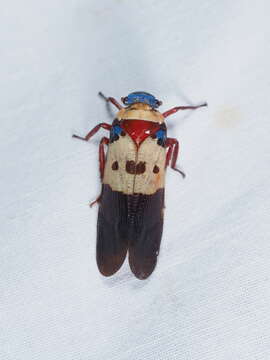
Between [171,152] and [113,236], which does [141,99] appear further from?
[113,236]

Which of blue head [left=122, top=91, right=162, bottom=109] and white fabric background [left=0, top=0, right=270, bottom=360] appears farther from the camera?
blue head [left=122, top=91, right=162, bottom=109]

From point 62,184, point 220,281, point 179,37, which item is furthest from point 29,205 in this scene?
point 179,37

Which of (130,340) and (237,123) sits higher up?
(237,123)

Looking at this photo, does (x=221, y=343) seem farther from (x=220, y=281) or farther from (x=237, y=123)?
(x=237, y=123)

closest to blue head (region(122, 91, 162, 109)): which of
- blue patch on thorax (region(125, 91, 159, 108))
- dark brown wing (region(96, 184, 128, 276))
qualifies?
blue patch on thorax (region(125, 91, 159, 108))

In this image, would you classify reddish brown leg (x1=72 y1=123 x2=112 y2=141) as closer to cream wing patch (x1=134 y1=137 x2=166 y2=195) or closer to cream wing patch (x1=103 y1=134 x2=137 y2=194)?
cream wing patch (x1=103 y1=134 x2=137 y2=194)

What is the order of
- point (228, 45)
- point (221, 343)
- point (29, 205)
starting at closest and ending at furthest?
1. point (221, 343)
2. point (29, 205)
3. point (228, 45)

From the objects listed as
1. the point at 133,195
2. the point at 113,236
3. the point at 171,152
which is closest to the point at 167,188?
the point at 171,152

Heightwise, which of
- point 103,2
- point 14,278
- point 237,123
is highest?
point 103,2
